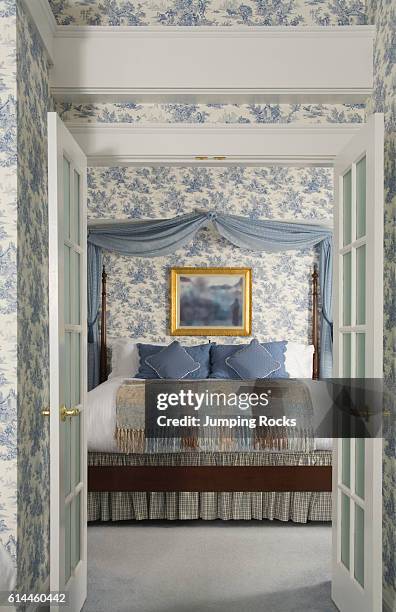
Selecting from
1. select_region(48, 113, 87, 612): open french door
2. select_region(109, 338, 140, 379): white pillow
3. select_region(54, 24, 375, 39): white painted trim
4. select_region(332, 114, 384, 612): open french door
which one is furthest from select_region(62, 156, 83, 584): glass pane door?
select_region(109, 338, 140, 379): white pillow

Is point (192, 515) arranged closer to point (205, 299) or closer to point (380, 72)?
point (205, 299)

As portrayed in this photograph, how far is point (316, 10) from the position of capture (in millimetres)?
3615

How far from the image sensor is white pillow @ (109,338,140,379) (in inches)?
271

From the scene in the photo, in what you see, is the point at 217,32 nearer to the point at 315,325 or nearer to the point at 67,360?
the point at 67,360

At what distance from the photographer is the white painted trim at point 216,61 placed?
3508 millimetres

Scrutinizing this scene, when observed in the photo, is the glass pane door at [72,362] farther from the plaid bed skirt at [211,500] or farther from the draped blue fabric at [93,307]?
the draped blue fabric at [93,307]

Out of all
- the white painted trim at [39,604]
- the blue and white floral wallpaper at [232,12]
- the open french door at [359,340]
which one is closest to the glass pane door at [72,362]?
the white painted trim at [39,604]

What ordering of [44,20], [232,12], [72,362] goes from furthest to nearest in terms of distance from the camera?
[232,12] → [72,362] → [44,20]

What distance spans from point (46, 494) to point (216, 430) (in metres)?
1.90

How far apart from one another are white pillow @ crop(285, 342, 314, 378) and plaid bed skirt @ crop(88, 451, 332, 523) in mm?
1989

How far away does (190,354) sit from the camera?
6.83 meters

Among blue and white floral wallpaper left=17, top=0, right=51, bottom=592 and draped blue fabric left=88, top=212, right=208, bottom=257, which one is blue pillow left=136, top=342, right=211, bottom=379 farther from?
blue and white floral wallpaper left=17, top=0, right=51, bottom=592

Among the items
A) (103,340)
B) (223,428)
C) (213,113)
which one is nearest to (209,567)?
(223,428)

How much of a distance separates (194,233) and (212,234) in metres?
0.49
